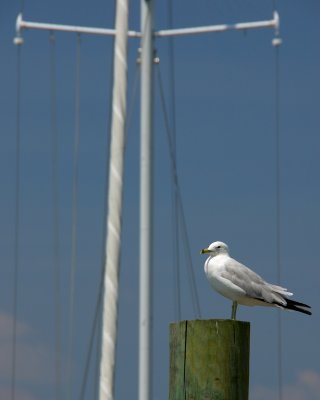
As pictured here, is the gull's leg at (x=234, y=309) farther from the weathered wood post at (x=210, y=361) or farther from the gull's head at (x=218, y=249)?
the weathered wood post at (x=210, y=361)

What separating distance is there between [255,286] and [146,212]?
4.23 m

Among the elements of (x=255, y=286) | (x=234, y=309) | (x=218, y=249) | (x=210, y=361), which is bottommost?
(x=210, y=361)

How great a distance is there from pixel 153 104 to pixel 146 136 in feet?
1.34

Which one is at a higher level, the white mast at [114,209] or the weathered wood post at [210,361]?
the white mast at [114,209]

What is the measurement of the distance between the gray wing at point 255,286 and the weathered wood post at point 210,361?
3.84 meters

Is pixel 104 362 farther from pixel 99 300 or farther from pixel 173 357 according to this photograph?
pixel 99 300

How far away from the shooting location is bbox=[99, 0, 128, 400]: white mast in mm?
10883

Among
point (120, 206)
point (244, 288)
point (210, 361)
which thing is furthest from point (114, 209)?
point (244, 288)

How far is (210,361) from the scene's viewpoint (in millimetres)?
10594

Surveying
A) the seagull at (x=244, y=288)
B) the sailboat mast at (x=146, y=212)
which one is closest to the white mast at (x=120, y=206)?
the sailboat mast at (x=146, y=212)

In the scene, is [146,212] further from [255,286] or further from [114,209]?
[255,286]

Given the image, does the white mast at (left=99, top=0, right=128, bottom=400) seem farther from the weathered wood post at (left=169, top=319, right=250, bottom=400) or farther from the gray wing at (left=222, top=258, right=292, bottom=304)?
the gray wing at (left=222, top=258, right=292, bottom=304)

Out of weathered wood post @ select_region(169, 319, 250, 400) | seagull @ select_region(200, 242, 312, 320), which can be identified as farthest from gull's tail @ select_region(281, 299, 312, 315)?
weathered wood post @ select_region(169, 319, 250, 400)

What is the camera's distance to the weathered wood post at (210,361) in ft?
34.6
